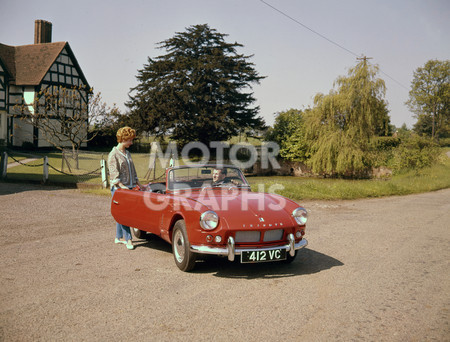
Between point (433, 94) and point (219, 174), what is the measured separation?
242ft

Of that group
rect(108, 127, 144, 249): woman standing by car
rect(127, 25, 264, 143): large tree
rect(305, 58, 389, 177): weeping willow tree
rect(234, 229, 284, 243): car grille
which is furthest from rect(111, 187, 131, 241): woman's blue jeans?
rect(127, 25, 264, 143): large tree

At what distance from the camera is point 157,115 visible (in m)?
38.7

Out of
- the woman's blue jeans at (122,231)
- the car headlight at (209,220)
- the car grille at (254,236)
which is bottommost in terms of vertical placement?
the woman's blue jeans at (122,231)

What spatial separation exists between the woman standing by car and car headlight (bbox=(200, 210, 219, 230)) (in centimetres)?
209

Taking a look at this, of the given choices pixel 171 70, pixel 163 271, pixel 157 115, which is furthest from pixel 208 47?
pixel 163 271

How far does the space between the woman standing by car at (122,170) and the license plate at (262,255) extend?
7.88 feet

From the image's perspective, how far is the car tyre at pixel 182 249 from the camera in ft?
16.7

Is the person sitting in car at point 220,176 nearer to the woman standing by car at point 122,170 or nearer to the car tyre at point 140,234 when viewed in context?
the woman standing by car at point 122,170

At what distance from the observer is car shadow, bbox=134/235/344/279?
5230 mm

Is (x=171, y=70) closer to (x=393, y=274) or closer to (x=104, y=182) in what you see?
(x=104, y=182)

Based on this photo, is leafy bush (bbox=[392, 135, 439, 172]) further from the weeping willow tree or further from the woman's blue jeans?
the woman's blue jeans

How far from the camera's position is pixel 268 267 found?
5.62 metres

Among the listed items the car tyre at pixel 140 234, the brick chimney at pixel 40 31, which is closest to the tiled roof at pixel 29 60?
the brick chimney at pixel 40 31

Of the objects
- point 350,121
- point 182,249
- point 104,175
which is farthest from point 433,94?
point 182,249
